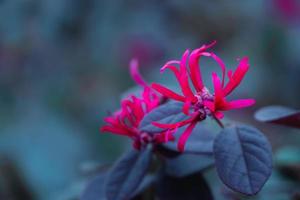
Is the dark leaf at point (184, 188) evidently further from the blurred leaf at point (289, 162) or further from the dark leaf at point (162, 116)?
the blurred leaf at point (289, 162)

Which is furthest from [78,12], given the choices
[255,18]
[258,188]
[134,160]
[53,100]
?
[258,188]

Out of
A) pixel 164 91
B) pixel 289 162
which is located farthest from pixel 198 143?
pixel 289 162

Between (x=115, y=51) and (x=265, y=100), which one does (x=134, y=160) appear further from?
(x=265, y=100)

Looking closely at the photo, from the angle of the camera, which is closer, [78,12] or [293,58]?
[78,12]

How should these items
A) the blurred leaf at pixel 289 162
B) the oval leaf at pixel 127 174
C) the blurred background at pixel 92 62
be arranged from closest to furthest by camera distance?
1. the oval leaf at pixel 127 174
2. the blurred leaf at pixel 289 162
3. the blurred background at pixel 92 62

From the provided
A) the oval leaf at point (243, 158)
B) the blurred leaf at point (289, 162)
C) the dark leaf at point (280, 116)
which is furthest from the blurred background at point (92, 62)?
the oval leaf at point (243, 158)

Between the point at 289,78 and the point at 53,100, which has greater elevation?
the point at 53,100

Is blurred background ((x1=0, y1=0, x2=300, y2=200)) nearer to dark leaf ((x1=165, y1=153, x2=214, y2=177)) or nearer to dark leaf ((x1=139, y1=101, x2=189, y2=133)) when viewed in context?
dark leaf ((x1=165, y1=153, x2=214, y2=177))
